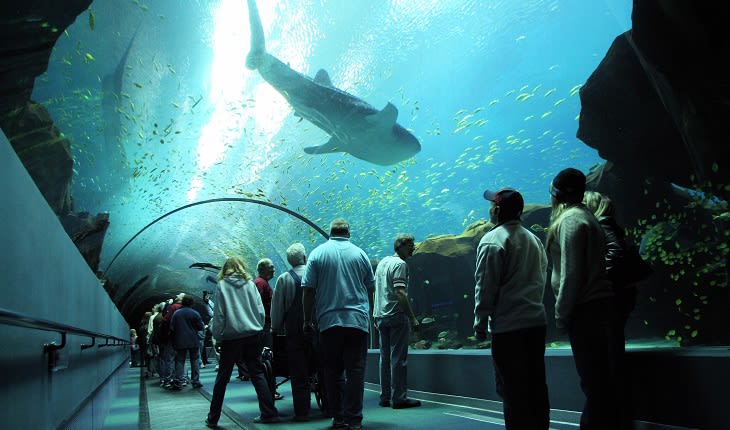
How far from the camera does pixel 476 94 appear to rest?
21.4m

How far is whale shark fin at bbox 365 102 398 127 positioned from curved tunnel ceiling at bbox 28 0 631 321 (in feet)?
2.70

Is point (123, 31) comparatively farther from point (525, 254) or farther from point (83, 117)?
point (525, 254)

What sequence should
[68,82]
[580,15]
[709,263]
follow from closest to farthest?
[68,82] → [709,263] → [580,15]

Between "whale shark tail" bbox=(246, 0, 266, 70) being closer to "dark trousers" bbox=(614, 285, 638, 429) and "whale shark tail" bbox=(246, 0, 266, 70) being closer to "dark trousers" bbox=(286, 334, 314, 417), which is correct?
"dark trousers" bbox=(286, 334, 314, 417)

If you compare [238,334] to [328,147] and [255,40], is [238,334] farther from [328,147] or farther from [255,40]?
[328,147]

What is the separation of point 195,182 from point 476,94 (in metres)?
12.2

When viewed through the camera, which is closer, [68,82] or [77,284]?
[77,284]

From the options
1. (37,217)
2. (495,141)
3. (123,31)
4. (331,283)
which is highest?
(495,141)

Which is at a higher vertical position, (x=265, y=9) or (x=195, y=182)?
(x=265, y=9)

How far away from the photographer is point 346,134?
15.8m

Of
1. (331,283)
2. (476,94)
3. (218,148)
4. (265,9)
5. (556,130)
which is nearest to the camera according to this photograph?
(331,283)


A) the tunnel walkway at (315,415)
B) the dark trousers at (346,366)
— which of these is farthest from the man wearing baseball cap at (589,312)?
the dark trousers at (346,366)

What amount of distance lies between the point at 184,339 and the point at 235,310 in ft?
16.7

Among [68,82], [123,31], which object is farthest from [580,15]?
[68,82]
